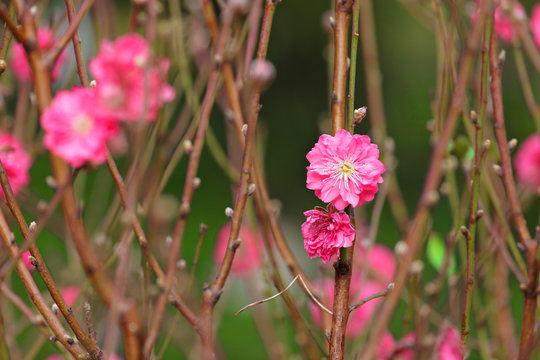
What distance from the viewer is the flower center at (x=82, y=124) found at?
0.78m

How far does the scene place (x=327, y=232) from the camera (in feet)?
3.02

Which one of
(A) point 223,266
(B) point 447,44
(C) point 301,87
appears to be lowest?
(A) point 223,266

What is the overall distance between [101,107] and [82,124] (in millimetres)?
32

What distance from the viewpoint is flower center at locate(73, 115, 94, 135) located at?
2.57ft

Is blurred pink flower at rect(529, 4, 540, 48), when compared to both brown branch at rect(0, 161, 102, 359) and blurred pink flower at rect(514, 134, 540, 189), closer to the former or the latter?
blurred pink flower at rect(514, 134, 540, 189)

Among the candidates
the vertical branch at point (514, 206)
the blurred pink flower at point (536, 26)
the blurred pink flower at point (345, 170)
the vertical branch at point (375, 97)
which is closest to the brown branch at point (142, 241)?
the blurred pink flower at point (345, 170)

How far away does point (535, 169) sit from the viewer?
2100 mm

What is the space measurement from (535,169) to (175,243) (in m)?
1.54

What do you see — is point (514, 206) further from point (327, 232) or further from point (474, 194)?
point (327, 232)

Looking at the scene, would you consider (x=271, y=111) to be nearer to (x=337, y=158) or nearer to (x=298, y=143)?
(x=298, y=143)

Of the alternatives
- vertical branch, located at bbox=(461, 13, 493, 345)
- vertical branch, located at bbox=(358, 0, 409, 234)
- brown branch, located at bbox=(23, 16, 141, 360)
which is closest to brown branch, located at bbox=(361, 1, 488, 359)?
vertical branch, located at bbox=(461, 13, 493, 345)

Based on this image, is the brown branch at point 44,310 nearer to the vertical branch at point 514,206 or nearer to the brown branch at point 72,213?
the brown branch at point 72,213

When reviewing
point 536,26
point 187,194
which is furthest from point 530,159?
point 187,194

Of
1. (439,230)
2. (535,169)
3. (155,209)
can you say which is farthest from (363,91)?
(155,209)
